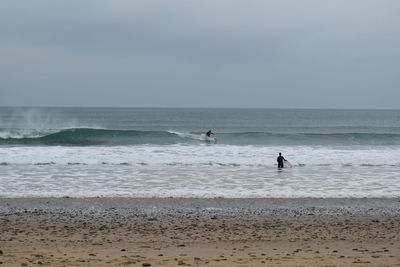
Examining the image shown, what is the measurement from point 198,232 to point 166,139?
35071mm

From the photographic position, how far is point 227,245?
9.59 metres

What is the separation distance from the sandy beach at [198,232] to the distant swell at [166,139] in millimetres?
26570

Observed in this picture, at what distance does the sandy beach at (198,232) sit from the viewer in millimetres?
8367

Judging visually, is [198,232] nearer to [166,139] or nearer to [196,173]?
[196,173]

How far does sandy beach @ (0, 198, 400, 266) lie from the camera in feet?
27.5

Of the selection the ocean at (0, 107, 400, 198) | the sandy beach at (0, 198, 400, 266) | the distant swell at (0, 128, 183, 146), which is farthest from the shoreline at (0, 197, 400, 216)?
the distant swell at (0, 128, 183, 146)

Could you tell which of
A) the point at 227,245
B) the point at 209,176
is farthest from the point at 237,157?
the point at 227,245

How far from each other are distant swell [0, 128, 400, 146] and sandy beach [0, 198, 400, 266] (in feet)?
87.2

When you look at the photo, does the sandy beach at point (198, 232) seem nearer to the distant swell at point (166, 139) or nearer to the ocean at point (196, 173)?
the ocean at point (196, 173)

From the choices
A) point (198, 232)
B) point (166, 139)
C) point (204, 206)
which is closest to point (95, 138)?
point (166, 139)

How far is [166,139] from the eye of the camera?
4559cm

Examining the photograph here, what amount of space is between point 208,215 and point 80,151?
19.0 m

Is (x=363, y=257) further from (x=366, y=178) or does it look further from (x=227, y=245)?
(x=366, y=178)

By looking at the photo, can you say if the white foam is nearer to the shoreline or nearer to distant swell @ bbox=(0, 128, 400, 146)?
the shoreline
